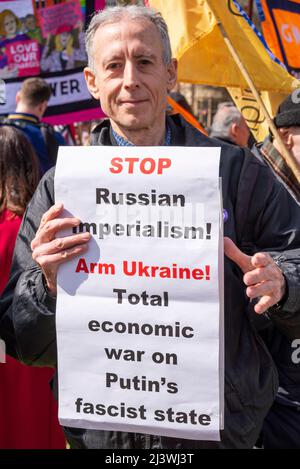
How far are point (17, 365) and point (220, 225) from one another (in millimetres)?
2022

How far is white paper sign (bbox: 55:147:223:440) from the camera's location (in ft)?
6.82

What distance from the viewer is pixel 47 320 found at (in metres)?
2.26

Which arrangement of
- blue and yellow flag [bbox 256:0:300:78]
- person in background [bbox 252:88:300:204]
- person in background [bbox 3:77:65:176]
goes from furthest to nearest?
person in background [bbox 3:77:65:176] → blue and yellow flag [bbox 256:0:300:78] → person in background [bbox 252:88:300:204]

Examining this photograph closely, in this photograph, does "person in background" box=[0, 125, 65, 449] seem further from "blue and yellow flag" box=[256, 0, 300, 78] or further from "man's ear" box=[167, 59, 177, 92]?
"blue and yellow flag" box=[256, 0, 300, 78]

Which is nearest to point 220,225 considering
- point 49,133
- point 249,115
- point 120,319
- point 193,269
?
point 193,269

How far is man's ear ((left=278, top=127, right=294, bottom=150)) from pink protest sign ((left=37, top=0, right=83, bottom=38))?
11.6 feet

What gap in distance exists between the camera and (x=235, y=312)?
7.45 feet

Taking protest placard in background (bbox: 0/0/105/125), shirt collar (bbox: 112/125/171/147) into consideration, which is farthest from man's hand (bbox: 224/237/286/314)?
protest placard in background (bbox: 0/0/105/125)

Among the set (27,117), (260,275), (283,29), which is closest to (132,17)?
(260,275)

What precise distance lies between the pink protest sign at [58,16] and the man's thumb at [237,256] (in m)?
4.91

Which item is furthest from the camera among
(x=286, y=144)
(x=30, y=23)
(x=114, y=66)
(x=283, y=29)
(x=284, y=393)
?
(x=30, y=23)

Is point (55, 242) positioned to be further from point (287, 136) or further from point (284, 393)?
point (287, 136)

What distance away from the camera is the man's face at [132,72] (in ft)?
7.70

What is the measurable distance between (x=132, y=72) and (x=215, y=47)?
192 centimetres
